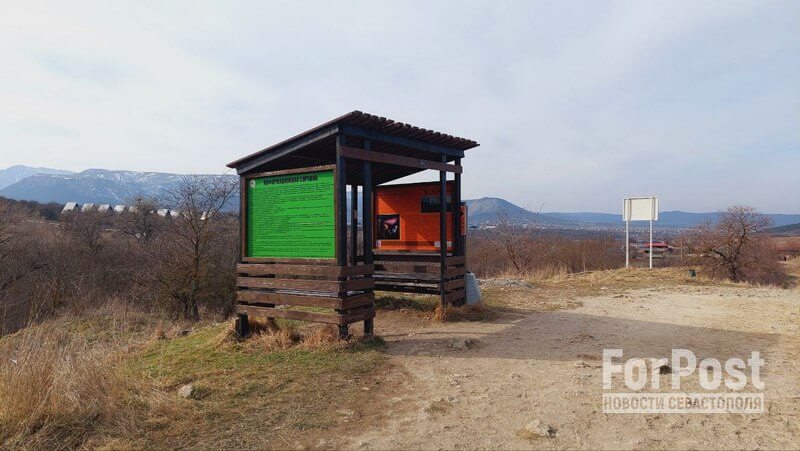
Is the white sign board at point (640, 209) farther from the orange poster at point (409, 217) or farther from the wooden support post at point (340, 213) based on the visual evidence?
the wooden support post at point (340, 213)

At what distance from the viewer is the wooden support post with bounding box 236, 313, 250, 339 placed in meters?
7.09

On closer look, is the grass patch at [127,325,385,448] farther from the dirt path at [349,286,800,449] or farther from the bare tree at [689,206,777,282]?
the bare tree at [689,206,777,282]

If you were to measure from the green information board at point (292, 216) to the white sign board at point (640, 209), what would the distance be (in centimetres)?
1596

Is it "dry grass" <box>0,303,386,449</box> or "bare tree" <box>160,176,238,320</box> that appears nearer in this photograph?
"dry grass" <box>0,303,386,449</box>

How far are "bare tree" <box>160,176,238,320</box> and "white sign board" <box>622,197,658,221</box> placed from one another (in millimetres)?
15460

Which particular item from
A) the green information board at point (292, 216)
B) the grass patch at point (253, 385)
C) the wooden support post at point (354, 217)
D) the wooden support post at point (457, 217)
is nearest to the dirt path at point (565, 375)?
the grass patch at point (253, 385)

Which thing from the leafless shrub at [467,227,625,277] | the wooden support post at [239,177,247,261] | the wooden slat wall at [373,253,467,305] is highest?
the wooden support post at [239,177,247,261]

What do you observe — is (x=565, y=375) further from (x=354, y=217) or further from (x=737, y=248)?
(x=737, y=248)

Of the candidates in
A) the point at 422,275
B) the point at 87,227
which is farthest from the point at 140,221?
the point at 422,275

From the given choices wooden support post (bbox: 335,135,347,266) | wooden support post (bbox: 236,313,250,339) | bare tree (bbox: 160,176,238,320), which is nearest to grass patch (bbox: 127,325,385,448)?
wooden support post (bbox: 236,313,250,339)

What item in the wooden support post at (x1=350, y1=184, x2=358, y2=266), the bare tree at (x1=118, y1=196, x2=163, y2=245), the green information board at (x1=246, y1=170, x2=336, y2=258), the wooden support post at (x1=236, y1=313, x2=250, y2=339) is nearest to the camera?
the green information board at (x1=246, y1=170, x2=336, y2=258)

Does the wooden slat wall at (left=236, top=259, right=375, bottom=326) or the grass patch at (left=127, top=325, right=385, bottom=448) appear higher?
the wooden slat wall at (left=236, top=259, right=375, bottom=326)

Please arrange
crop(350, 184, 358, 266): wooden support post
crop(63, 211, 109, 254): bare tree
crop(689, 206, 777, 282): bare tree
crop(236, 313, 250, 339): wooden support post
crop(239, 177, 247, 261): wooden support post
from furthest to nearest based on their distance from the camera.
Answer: crop(63, 211, 109, 254): bare tree < crop(689, 206, 777, 282): bare tree < crop(350, 184, 358, 266): wooden support post < crop(239, 177, 247, 261): wooden support post < crop(236, 313, 250, 339): wooden support post

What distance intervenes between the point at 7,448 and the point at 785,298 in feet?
47.5
